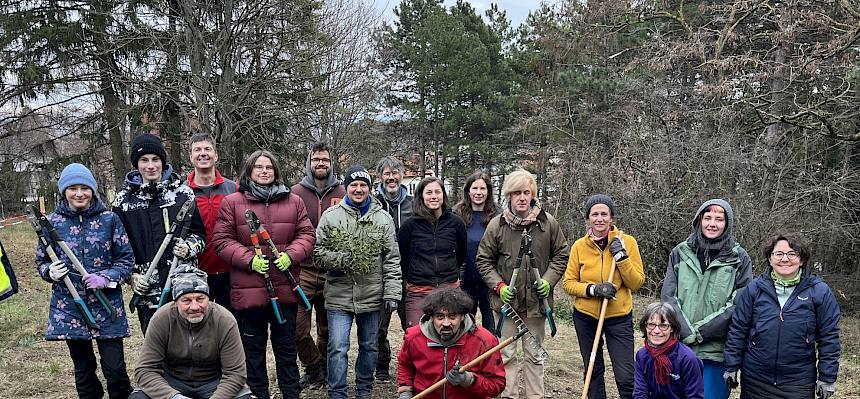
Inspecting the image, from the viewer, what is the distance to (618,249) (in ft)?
14.0

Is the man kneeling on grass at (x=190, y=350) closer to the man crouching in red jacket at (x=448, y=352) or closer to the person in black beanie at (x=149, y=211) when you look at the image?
the person in black beanie at (x=149, y=211)

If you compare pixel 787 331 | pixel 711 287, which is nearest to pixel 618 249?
pixel 711 287

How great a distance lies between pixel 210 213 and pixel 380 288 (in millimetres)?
1386

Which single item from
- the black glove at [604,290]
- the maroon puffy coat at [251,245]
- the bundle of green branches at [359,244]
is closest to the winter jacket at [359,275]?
the bundle of green branches at [359,244]

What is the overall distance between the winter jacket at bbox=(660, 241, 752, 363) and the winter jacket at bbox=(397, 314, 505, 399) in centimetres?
127

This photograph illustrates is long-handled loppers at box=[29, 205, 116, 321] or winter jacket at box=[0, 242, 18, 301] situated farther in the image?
long-handled loppers at box=[29, 205, 116, 321]

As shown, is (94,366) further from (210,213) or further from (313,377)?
(313,377)

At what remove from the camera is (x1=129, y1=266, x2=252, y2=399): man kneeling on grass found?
11.9 ft

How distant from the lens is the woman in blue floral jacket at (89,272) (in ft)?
13.3

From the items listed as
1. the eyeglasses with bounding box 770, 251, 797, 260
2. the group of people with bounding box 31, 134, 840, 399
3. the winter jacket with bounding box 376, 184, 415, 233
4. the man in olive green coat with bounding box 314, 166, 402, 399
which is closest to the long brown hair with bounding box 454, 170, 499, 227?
the group of people with bounding box 31, 134, 840, 399

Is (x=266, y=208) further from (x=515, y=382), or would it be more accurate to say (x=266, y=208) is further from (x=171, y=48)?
(x=171, y=48)

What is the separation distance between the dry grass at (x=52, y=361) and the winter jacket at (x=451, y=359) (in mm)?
1380

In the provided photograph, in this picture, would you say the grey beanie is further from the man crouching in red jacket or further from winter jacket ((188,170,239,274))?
the man crouching in red jacket

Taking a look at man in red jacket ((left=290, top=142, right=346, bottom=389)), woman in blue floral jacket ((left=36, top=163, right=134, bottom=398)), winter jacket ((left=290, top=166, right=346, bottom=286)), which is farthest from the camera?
winter jacket ((left=290, top=166, right=346, bottom=286))
